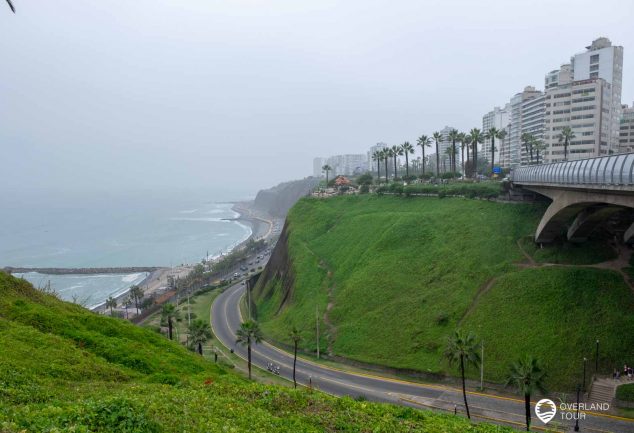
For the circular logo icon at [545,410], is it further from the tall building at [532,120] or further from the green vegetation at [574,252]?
the tall building at [532,120]

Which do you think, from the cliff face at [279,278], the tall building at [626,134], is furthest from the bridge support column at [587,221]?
the tall building at [626,134]

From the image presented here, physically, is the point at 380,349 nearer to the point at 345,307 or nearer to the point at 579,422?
the point at 345,307

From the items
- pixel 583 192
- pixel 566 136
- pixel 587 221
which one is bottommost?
pixel 587 221

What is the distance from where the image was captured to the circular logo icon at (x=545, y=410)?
32.1 m

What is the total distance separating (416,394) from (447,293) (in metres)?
14.7

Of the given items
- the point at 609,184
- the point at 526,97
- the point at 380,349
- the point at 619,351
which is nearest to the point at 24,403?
the point at 380,349

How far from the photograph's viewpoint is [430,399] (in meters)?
37.4

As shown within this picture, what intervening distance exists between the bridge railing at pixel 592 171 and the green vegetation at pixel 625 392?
53.8 ft

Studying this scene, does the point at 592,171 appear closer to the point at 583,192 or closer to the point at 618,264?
the point at 583,192

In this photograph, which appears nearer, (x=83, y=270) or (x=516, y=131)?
(x=83, y=270)

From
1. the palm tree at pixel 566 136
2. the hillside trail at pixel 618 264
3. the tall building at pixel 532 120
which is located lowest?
the hillside trail at pixel 618 264

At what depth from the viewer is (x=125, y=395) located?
56.3 feet

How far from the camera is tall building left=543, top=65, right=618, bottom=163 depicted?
3797 inches

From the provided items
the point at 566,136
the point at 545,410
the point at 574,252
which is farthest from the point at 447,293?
the point at 566,136
